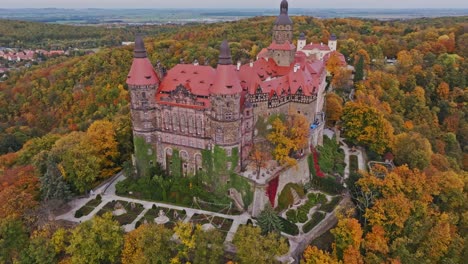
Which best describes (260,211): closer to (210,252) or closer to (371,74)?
(210,252)

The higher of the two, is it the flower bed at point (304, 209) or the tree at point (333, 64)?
the tree at point (333, 64)

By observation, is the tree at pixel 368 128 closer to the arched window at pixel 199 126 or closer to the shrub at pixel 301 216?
the shrub at pixel 301 216

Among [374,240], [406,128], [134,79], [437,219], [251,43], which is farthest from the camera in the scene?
[251,43]

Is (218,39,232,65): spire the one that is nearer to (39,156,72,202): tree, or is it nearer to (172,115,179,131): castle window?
(172,115,179,131): castle window

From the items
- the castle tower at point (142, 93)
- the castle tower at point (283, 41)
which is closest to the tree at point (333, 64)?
the castle tower at point (283, 41)

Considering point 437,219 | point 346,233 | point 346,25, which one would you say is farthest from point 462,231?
point 346,25

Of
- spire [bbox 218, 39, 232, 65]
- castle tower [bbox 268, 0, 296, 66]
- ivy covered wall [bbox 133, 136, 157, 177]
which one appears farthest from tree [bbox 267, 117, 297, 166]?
ivy covered wall [bbox 133, 136, 157, 177]

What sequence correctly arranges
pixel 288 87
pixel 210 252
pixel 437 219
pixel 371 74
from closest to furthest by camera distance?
pixel 210 252 → pixel 437 219 → pixel 288 87 → pixel 371 74
